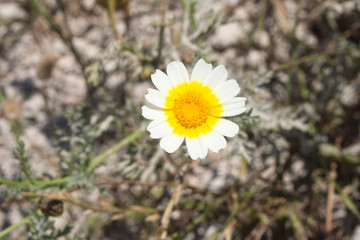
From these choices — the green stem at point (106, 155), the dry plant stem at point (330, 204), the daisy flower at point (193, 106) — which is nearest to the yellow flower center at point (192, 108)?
the daisy flower at point (193, 106)

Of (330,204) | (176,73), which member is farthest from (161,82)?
(330,204)

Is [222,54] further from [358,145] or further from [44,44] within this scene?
[44,44]

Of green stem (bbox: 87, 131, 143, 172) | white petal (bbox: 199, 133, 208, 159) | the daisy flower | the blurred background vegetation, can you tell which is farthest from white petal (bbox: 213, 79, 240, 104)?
green stem (bbox: 87, 131, 143, 172)

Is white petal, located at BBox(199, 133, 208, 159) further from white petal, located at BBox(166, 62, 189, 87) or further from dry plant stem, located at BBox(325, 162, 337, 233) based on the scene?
dry plant stem, located at BBox(325, 162, 337, 233)

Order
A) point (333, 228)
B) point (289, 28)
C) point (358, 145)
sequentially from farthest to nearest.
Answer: point (289, 28)
point (333, 228)
point (358, 145)

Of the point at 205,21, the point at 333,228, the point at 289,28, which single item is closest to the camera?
the point at 205,21

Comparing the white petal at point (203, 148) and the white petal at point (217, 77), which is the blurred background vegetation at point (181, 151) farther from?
the white petal at point (203, 148)

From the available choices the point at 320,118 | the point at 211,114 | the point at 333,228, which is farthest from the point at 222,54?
the point at 333,228
